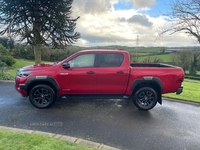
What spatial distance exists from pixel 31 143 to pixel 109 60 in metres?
3.29

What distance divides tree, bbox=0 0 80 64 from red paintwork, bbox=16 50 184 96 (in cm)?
809

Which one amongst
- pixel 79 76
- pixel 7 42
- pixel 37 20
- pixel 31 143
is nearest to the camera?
pixel 31 143

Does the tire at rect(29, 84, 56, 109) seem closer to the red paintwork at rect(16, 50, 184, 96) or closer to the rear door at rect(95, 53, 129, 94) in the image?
the red paintwork at rect(16, 50, 184, 96)

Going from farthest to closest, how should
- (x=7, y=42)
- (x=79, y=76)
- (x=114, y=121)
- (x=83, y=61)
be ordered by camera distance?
(x=7, y=42), (x=83, y=61), (x=79, y=76), (x=114, y=121)

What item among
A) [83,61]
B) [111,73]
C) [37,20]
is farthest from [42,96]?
Answer: [37,20]

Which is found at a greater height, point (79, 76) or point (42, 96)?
point (79, 76)

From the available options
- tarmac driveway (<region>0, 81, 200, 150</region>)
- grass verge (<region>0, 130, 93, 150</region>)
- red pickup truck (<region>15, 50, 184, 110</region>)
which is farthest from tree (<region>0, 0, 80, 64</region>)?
grass verge (<region>0, 130, 93, 150</region>)

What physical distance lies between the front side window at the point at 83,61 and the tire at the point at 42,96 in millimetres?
1065

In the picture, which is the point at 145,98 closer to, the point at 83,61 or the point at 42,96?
the point at 83,61

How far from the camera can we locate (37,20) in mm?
12352

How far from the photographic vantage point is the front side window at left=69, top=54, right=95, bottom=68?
529cm

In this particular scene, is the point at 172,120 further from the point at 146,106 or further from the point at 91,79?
the point at 91,79

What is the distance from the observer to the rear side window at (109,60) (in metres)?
5.32

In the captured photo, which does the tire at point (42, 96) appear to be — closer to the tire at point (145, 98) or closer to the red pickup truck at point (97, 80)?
the red pickup truck at point (97, 80)
